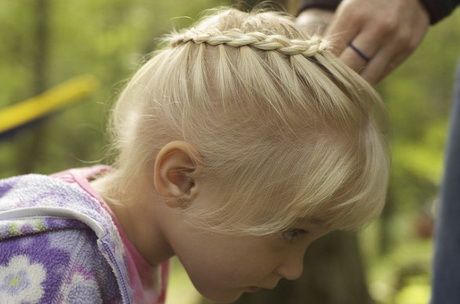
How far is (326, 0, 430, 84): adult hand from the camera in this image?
1.61 metres

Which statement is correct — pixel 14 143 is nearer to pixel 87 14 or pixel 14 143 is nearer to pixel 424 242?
pixel 87 14

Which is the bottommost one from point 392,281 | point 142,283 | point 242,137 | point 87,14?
point 392,281

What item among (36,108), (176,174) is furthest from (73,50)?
(176,174)

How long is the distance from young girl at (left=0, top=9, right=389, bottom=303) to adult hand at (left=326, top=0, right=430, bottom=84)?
0.12 metres

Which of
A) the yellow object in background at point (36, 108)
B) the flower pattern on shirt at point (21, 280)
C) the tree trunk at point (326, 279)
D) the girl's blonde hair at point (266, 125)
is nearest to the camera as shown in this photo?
the flower pattern on shirt at point (21, 280)

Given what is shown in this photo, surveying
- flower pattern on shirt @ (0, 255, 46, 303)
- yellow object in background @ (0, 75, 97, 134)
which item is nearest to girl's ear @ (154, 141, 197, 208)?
flower pattern on shirt @ (0, 255, 46, 303)

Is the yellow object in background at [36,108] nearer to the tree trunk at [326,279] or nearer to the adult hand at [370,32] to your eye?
the tree trunk at [326,279]

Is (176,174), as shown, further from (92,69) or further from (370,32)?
(92,69)

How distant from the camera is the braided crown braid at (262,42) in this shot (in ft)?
4.71

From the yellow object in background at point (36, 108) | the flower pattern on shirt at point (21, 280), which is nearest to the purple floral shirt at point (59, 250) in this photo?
the flower pattern on shirt at point (21, 280)

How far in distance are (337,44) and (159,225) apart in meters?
0.57

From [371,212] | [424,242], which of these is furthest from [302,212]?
[424,242]

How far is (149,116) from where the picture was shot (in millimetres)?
1525

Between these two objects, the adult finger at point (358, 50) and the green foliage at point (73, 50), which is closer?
the adult finger at point (358, 50)
